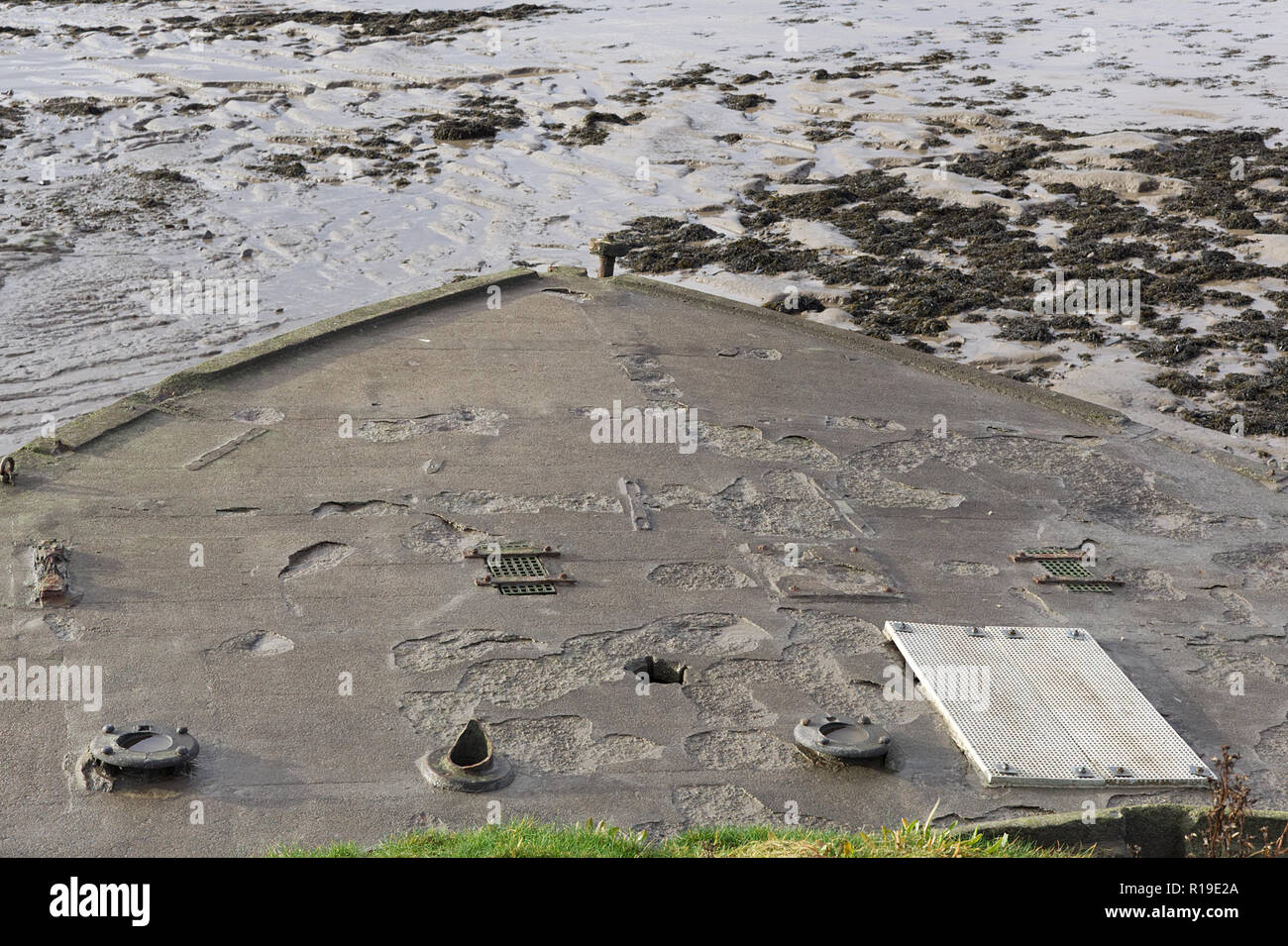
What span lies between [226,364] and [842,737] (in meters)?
6.51

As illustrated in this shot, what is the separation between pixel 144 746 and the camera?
6113 mm

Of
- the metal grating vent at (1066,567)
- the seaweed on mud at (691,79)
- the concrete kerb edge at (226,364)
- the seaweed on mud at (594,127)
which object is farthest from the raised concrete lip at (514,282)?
the seaweed on mud at (691,79)

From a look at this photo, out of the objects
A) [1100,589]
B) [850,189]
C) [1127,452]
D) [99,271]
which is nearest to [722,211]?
[850,189]

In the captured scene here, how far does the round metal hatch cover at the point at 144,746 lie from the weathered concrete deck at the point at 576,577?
130 millimetres

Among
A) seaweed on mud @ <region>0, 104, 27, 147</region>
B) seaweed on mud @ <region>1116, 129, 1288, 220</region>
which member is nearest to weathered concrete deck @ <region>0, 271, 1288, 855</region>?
seaweed on mud @ <region>1116, 129, 1288, 220</region>

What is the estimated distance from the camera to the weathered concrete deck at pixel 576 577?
20.4 ft

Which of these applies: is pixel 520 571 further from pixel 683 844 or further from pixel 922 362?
pixel 922 362

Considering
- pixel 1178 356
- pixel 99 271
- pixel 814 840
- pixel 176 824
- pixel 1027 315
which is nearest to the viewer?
pixel 814 840

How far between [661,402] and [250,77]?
68.8 feet

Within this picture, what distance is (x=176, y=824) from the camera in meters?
5.76

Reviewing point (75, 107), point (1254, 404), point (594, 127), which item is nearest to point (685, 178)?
point (594, 127)

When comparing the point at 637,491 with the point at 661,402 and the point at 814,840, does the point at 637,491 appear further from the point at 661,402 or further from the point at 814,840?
the point at 814,840

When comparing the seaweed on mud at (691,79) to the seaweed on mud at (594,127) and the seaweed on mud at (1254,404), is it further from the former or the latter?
the seaweed on mud at (1254,404)

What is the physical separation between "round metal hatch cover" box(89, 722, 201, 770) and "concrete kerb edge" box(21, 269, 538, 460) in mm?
3539
